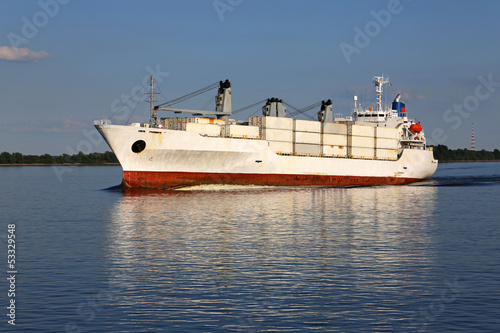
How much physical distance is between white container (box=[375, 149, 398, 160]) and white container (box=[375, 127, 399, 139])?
2.20 metres

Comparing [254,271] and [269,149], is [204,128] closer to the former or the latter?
[269,149]

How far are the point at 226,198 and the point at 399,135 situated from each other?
4393 centimetres

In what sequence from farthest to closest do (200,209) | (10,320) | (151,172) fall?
(151,172)
(200,209)
(10,320)

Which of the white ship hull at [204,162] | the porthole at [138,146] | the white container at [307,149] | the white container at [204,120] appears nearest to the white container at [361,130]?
the white ship hull at [204,162]

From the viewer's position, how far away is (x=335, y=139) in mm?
78000

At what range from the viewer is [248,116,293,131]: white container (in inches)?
2756

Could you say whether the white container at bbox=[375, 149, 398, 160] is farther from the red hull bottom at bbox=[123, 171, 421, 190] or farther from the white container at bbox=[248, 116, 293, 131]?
the white container at bbox=[248, 116, 293, 131]

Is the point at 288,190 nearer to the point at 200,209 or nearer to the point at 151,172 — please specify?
the point at 151,172

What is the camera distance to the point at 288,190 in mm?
66812

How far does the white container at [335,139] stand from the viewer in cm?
7700

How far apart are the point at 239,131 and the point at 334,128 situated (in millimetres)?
17886

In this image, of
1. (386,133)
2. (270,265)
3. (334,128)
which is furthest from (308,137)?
(270,265)

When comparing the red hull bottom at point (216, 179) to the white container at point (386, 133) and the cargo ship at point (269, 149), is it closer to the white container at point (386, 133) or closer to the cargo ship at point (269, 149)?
the cargo ship at point (269, 149)

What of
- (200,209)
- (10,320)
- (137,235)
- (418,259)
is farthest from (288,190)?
(10,320)
